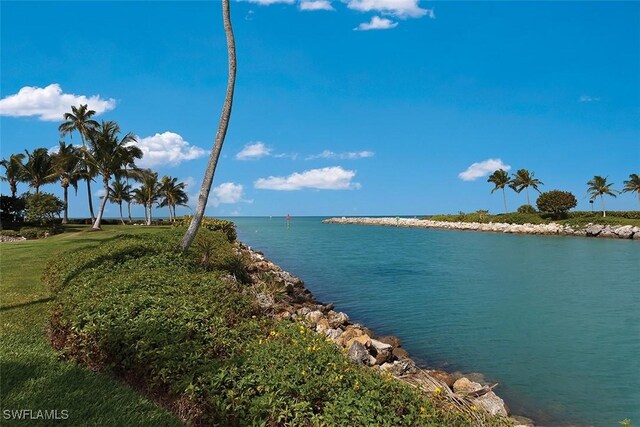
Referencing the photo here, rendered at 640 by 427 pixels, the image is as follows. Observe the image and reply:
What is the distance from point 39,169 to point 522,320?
169 ft

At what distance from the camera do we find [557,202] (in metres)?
71.1

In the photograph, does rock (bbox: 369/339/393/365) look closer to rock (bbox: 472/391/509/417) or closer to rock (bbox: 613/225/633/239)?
rock (bbox: 472/391/509/417)

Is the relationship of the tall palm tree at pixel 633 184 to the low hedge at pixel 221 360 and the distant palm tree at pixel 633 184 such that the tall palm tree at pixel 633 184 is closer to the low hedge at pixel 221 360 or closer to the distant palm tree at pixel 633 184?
the distant palm tree at pixel 633 184

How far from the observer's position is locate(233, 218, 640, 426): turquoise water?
373 inches

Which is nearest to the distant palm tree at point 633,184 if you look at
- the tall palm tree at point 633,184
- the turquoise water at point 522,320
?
the tall palm tree at point 633,184

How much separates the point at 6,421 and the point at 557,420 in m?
9.26

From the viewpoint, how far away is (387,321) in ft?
50.0

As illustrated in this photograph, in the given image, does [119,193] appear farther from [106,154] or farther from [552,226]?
[552,226]

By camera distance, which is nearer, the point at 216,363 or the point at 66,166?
the point at 216,363

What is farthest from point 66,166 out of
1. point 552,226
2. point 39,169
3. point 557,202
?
point 557,202

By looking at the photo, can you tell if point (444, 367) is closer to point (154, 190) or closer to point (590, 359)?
point (590, 359)

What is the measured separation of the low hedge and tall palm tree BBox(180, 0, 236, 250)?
4816 mm

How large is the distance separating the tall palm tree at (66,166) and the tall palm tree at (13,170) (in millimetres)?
5096

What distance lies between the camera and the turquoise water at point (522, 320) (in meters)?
9.48
